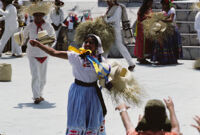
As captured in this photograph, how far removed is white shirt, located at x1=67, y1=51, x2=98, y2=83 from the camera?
18.2ft

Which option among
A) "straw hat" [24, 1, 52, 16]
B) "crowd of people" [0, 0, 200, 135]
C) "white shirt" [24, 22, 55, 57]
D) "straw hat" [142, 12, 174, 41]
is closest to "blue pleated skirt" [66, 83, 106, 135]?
"crowd of people" [0, 0, 200, 135]

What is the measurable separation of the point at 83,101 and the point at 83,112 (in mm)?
112

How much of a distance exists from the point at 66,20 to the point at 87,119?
10.4 meters

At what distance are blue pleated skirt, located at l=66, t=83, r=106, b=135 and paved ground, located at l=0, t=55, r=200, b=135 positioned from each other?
26 cm

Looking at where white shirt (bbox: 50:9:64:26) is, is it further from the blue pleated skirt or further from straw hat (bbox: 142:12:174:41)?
the blue pleated skirt

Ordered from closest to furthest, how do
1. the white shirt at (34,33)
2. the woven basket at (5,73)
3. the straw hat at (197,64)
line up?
the white shirt at (34,33)
the woven basket at (5,73)
the straw hat at (197,64)

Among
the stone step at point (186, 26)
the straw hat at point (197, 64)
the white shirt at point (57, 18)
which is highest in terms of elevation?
the white shirt at point (57, 18)

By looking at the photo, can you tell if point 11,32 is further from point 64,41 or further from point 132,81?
point 132,81

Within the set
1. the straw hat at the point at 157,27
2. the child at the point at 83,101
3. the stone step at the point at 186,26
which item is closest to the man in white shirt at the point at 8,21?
the straw hat at the point at 157,27

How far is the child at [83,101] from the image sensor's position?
5.49 meters

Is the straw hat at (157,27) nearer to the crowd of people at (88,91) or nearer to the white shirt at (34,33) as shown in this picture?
the crowd of people at (88,91)

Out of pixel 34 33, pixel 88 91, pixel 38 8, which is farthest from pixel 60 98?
pixel 88 91

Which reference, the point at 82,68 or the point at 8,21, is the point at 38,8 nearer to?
the point at 82,68

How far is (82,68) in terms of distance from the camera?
555 cm
